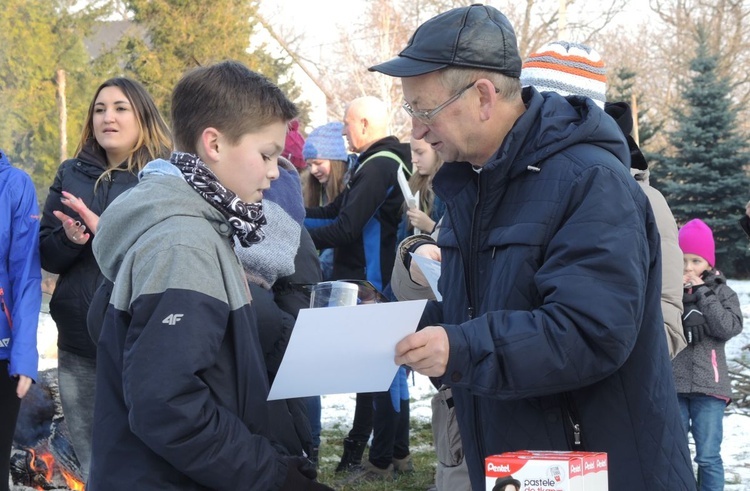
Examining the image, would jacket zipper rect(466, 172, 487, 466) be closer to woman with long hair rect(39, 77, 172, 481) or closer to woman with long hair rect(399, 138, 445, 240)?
woman with long hair rect(39, 77, 172, 481)

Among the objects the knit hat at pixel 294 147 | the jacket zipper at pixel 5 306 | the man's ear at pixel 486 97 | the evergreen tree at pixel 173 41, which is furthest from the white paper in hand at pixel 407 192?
the evergreen tree at pixel 173 41

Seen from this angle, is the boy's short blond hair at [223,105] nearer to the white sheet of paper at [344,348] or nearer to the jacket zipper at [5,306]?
the white sheet of paper at [344,348]

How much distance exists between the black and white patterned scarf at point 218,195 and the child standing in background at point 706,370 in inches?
151

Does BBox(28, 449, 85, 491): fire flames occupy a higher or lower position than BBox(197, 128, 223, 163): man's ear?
lower

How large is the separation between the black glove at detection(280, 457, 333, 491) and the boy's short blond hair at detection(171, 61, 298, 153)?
869mm

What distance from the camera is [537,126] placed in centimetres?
219

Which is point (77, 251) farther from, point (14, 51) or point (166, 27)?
point (166, 27)

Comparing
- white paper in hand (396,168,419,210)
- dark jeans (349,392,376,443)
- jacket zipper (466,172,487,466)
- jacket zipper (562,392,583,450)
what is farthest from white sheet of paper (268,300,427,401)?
dark jeans (349,392,376,443)

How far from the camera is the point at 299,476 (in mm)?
2277

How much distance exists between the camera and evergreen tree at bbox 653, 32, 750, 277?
1959 cm

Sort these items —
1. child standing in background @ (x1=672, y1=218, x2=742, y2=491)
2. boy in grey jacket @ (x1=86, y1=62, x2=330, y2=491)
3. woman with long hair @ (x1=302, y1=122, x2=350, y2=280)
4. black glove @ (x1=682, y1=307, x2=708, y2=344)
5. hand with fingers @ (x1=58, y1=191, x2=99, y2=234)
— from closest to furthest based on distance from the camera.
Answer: boy in grey jacket @ (x1=86, y1=62, x2=330, y2=491), hand with fingers @ (x1=58, y1=191, x2=99, y2=234), child standing in background @ (x1=672, y1=218, x2=742, y2=491), black glove @ (x1=682, y1=307, x2=708, y2=344), woman with long hair @ (x1=302, y1=122, x2=350, y2=280)

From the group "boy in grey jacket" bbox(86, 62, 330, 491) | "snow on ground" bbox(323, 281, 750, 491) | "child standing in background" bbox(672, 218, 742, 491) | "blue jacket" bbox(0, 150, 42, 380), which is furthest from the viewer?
"snow on ground" bbox(323, 281, 750, 491)

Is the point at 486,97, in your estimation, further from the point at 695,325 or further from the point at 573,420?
the point at 695,325

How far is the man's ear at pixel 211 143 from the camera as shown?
2371mm
